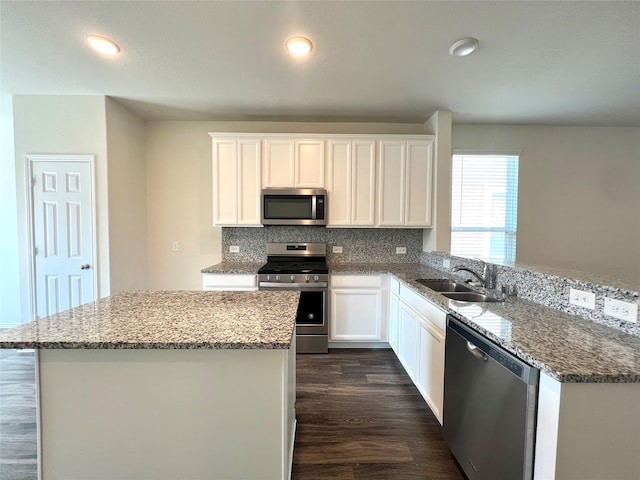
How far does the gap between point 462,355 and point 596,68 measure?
107 inches

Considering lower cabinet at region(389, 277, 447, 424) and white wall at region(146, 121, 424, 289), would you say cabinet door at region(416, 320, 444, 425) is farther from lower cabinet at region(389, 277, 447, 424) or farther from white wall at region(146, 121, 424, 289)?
white wall at region(146, 121, 424, 289)

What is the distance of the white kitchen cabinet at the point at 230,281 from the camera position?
112 inches

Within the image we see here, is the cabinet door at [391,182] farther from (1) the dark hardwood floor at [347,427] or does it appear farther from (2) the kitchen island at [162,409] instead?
(2) the kitchen island at [162,409]

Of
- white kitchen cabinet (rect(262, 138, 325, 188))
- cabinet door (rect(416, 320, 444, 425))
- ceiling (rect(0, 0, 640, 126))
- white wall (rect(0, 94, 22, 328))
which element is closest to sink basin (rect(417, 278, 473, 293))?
cabinet door (rect(416, 320, 444, 425))

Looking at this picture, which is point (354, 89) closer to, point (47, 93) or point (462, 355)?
point (462, 355)

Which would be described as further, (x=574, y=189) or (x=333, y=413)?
(x=574, y=189)

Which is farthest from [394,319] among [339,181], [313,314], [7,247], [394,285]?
[7,247]

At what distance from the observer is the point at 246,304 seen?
152 cm

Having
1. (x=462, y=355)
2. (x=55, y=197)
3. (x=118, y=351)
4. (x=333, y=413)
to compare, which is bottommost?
(x=333, y=413)

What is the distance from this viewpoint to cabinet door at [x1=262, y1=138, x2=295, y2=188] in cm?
304

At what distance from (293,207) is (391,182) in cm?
121

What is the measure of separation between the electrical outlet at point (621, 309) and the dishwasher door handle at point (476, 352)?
644mm

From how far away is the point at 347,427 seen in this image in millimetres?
1812

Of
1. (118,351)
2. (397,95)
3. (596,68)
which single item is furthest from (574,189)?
(118,351)
